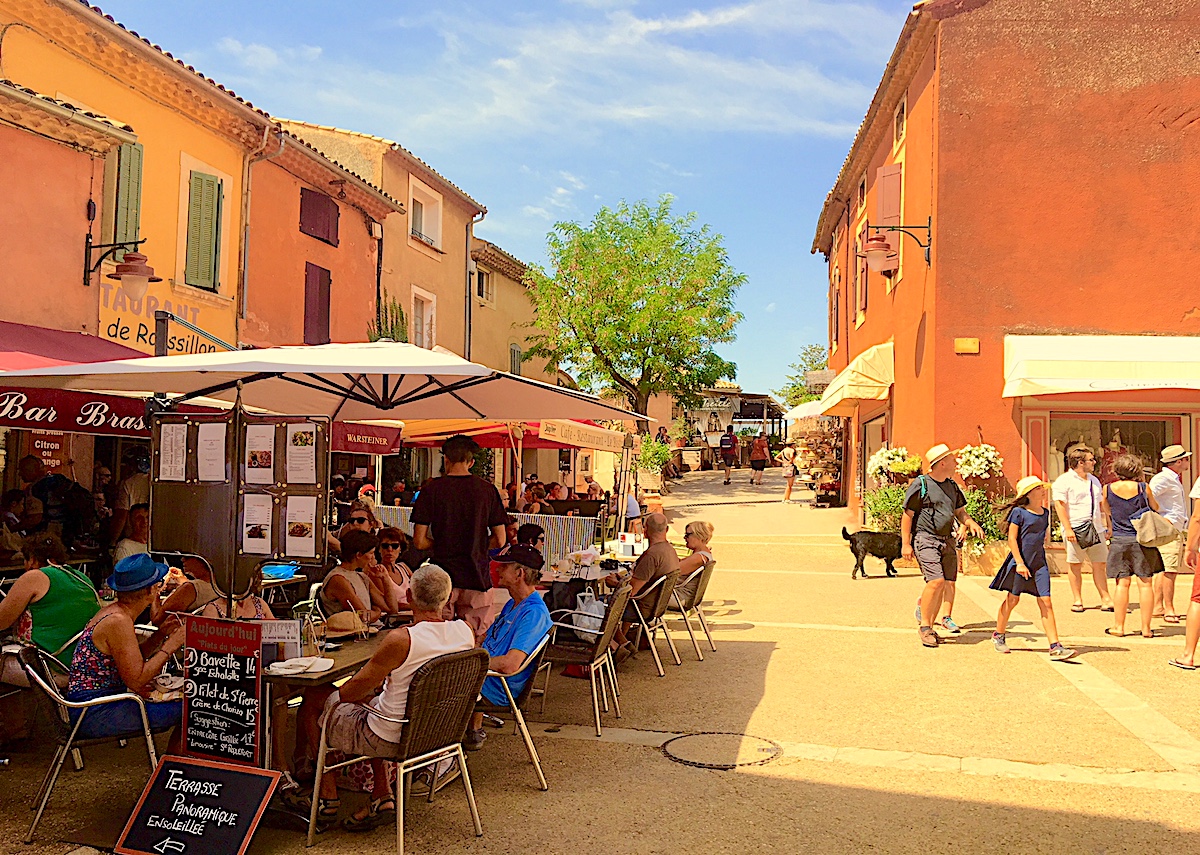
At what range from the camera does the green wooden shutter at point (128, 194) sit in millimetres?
11961

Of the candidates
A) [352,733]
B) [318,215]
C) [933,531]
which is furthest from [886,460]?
[352,733]

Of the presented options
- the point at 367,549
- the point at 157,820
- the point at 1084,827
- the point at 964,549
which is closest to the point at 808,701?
the point at 1084,827

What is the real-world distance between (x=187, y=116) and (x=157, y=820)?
11.7 meters

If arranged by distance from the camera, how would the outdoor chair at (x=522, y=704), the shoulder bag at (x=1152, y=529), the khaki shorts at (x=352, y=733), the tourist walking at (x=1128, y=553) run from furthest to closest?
the tourist walking at (x=1128, y=553)
the shoulder bag at (x=1152, y=529)
the outdoor chair at (x=522, y=704)
the khaki shorts at (x=352, y=733)

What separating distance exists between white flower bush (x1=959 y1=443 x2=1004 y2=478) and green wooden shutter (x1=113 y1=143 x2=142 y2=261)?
442 inches

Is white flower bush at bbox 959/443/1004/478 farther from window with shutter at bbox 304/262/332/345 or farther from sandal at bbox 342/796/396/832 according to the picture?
sandal at bbox 342/796/396/832

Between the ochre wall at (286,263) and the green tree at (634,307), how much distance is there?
13.0m

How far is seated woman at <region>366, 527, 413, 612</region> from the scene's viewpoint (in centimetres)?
691

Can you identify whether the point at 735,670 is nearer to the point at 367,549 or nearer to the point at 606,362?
the point at 367,549

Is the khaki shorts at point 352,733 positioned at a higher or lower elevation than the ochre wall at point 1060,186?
lower

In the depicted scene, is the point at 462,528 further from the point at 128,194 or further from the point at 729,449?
the point at 729,449

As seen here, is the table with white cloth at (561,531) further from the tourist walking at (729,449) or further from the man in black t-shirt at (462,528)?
the tourist walking at (729,449)

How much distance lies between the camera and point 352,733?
14.0 feet

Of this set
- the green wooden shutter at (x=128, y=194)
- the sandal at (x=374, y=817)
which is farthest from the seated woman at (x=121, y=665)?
the green wooden shutter at (x=128, y=194)
